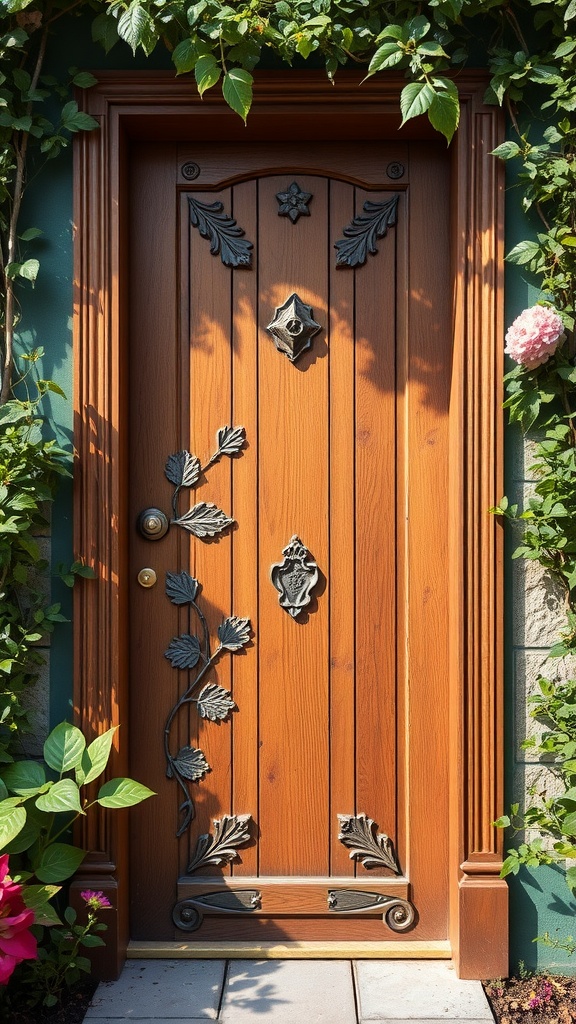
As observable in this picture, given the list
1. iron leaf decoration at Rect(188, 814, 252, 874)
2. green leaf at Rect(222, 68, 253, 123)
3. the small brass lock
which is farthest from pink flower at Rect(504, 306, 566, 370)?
iron leaf decoration at Rect(188, 814, 252, 874)

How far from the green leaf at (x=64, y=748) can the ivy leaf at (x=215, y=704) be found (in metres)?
0.38

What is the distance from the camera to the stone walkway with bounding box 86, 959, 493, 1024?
6.57 feet

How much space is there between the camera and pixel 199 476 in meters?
2.34

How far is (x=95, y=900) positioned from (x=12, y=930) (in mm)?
308

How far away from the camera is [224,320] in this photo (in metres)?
2.34

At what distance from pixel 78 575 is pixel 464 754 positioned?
3.65 feet

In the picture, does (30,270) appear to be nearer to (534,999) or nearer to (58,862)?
(58,862)

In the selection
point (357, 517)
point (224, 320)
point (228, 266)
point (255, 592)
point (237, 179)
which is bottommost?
point (255, 592)

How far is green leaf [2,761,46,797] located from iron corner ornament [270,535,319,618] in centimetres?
76

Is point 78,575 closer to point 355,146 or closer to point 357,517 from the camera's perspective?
point 357,517

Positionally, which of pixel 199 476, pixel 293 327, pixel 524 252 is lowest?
pixel 199 476

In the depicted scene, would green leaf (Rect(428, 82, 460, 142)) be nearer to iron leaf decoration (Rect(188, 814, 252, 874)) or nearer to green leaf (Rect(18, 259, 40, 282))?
green leaf (Rect(18, 259, 40, 282))

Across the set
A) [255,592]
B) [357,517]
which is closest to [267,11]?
[357,517]

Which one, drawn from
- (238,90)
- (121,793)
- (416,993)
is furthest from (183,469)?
(416,993)
